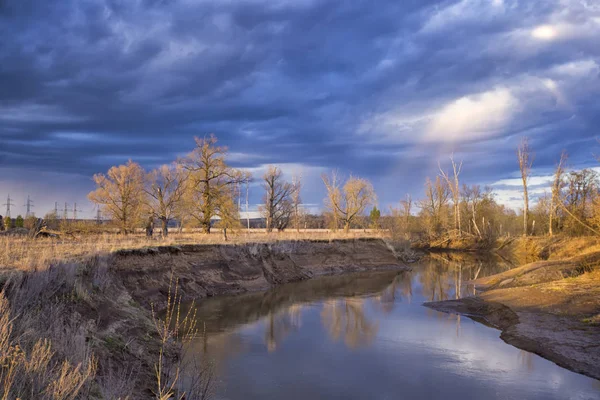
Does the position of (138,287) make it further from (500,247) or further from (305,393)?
(500,247)

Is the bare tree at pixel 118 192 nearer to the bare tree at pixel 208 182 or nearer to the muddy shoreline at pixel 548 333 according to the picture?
the bare tree at pixel 208 182

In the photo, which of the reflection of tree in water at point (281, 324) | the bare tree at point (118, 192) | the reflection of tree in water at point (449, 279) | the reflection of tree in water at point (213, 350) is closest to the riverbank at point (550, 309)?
the reflection of tree in water at point (449, 279)

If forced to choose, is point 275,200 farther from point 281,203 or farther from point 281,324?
point 281,324

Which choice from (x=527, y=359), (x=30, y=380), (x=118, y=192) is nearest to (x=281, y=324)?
(x=527, y=359)

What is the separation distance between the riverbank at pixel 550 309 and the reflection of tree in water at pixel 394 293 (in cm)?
241

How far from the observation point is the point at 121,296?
15.9m

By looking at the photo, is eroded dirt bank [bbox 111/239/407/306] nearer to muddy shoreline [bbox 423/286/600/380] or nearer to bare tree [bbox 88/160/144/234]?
muddy shoreline [bbox 423/286/600/380]

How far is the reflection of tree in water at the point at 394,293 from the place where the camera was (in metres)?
25.4

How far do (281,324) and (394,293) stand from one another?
1234 cm

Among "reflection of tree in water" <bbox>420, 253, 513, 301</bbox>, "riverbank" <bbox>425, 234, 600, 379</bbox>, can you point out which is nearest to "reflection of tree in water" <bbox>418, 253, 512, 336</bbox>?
"reflection of tree in water" <bbox>420, 253, 513, 301</bbox>

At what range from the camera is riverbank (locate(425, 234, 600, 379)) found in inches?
565

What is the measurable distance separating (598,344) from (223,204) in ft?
105

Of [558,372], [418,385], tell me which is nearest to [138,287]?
[418,385]

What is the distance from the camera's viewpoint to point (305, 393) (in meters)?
11.4
